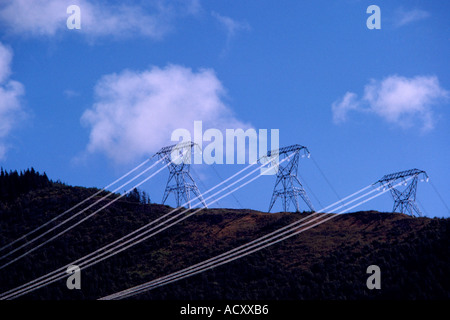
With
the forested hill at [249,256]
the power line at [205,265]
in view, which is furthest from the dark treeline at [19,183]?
the power line at [205,265]

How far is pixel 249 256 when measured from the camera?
5056 cm

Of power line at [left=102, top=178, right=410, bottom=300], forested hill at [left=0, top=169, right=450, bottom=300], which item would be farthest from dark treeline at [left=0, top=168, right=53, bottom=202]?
power line at [left=102, top=178, right=410, bottom=300]

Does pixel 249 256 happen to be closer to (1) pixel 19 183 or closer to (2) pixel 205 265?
(2) pixel 205 265

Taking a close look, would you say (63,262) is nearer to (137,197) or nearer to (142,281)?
(142,281)

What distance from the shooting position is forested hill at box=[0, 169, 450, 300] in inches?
1618

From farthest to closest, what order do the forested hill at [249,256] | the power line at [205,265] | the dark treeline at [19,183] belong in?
1. the dark treeline at [19,183]
2. the power line at [205,265]
3. the forested hill at [249,256]

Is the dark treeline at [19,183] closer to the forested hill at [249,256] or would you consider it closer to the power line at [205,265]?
the forested hill at [249,256]

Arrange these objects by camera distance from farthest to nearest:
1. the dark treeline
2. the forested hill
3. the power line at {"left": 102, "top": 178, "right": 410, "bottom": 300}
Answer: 1. the dark treeline
2. the power line at {"left": 102, "top": 178, "right": 410, "bottom": 300}
3. the forested hill

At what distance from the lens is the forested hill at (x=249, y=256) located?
41.1 meters

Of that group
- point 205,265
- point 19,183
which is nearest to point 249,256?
point 205,265

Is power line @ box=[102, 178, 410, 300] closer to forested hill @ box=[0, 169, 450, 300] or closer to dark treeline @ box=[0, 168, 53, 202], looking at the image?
forested hill @ box=[0, 169, 450, 300]

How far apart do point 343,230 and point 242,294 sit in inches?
595

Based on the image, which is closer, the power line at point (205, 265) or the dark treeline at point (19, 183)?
the power line at point (205, 265)
